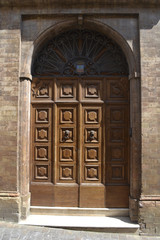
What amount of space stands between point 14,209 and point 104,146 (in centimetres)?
251

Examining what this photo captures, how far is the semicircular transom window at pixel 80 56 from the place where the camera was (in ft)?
17.7

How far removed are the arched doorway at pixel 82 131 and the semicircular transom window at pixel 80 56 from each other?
25 millimetres

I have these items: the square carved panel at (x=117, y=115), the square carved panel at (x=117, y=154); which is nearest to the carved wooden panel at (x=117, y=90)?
the square carved panel at (x=117, y=115)

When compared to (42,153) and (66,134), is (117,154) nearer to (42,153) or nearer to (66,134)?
(66,134)

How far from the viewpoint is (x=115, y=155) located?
526 cm

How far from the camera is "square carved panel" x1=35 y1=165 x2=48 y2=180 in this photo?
531 cm

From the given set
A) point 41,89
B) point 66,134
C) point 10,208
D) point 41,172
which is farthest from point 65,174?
point 41,89

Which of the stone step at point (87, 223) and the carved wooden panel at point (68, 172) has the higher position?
the carved wooden panel at point (68, 172)

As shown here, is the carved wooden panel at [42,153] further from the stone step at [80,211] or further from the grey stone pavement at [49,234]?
the grey stone pavement at [49,234]

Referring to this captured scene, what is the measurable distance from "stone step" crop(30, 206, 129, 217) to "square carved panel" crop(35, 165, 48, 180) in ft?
2.31

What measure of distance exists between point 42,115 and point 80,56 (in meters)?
1.75

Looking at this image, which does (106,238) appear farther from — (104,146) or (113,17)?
(113,17)

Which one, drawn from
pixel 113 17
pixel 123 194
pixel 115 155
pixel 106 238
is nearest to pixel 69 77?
pixel 113 17

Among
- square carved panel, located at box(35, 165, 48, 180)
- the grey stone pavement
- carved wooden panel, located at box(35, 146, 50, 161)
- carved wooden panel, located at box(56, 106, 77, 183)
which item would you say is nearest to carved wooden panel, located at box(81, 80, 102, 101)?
carved wooden panel, located at box(56, 106, 77, 183)
